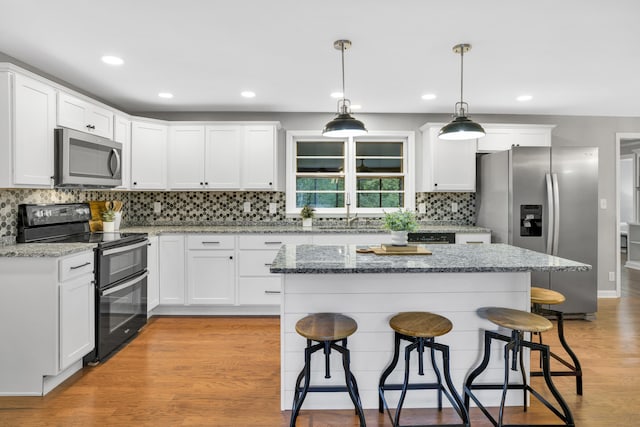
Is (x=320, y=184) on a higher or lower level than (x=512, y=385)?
higher

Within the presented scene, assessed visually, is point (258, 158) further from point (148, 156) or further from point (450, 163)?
point (450, 163)

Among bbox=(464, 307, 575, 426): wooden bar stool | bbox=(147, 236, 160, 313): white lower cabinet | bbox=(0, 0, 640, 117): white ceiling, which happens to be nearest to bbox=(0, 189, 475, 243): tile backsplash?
bbox=(147, 236, 160, 313): white lower cabinet

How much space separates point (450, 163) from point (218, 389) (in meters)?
3.52

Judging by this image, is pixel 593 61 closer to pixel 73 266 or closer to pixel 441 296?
pixel 441 296

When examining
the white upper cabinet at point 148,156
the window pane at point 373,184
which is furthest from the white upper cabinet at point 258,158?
the window pane at point 373,184

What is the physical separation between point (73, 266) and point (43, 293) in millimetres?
236

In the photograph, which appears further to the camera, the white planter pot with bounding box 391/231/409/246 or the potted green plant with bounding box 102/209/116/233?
the potted green plant with bounding box 102/209/116/233

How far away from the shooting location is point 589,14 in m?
2.30

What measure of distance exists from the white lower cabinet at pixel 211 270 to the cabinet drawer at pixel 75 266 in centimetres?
135

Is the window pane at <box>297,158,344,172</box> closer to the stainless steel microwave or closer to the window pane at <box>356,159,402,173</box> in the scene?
the window pane at <box>356,159,402,173</box>

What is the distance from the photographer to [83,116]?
10.7ft

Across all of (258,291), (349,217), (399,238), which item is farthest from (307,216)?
(399,238)

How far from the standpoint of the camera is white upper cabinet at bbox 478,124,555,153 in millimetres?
4488

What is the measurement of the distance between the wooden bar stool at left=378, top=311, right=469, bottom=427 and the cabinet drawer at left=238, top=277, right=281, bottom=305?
81.2 inches
